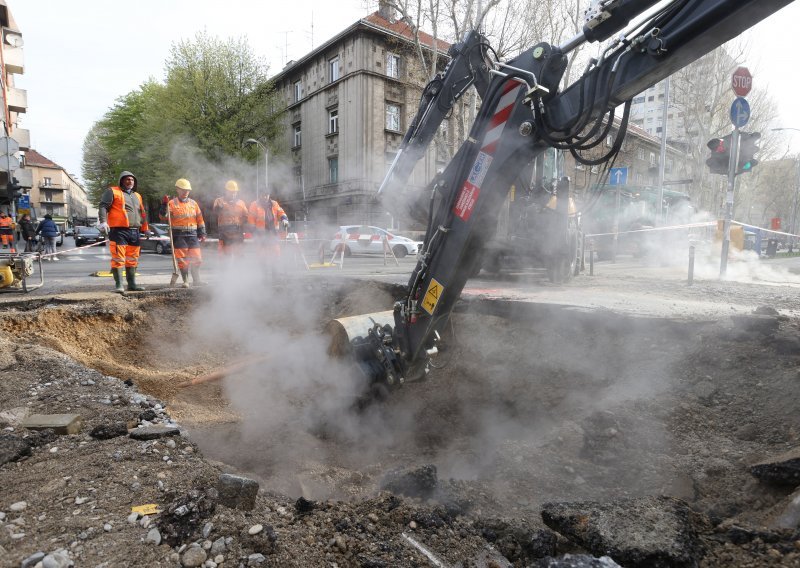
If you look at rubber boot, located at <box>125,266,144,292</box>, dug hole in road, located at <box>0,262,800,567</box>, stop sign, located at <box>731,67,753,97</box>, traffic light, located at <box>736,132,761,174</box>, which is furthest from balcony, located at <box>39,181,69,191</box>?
traffic light, located at <box>736,132,761,174</box>

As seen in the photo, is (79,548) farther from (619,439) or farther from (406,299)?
(619,439)

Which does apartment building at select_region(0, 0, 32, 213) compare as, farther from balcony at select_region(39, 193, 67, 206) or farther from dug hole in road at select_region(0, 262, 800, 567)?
balcony at select_region(39, 193, 67, 206)

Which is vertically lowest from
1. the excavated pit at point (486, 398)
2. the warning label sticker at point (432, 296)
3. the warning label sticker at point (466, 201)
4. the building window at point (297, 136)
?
the excavated pit at point (486, 398)

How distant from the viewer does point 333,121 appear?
2427cm

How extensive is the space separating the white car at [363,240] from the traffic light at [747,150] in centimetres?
795

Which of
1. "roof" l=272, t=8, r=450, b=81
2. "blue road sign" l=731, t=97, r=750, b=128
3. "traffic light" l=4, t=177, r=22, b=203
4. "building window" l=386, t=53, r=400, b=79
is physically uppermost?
"roof" l=272, t=8, r=450, b=81

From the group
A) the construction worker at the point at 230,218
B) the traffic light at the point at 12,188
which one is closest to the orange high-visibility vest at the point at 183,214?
the construction worker at the point at 230,218

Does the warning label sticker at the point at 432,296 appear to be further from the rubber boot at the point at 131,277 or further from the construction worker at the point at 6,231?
the construction worker at the point at 6,231

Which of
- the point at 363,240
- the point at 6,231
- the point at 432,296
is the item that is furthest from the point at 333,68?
the point at 432,296

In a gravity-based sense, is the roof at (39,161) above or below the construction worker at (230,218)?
above

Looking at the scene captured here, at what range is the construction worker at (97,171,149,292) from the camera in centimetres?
699

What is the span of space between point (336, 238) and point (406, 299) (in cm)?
1074

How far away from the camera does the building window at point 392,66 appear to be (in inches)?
933

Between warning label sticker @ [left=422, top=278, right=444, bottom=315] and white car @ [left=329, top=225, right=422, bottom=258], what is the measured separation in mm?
10294
